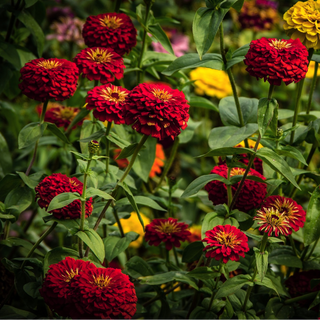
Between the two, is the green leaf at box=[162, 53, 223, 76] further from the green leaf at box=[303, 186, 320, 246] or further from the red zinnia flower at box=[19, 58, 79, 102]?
the green leaf at box=[303, 186, 320, 246]

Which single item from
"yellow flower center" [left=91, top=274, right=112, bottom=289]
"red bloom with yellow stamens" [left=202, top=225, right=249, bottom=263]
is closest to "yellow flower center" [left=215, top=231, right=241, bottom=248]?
"red bloom with yellow stamens" [left=202, top=225, right=249, bottom=263]

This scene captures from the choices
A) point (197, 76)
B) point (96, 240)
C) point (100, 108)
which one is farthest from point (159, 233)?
point (197, 76)

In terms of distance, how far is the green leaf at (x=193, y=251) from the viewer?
1025 millimetres

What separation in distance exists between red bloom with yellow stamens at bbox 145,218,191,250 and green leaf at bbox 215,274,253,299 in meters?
0.24

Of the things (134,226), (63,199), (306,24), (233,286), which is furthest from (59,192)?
(134,226)

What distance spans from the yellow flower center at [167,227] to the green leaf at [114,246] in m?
0.08

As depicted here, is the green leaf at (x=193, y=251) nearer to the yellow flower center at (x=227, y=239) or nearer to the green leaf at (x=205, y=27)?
the yellow flower center at (x=227, y=239)

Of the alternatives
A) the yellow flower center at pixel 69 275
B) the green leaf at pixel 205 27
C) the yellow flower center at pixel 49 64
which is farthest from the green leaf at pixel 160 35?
→ the yellow flower center at pixel 69 275

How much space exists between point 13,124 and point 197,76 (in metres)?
0.83

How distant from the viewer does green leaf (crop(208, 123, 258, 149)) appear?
1.03 meters

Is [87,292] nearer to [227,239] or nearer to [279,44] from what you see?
[227,239]

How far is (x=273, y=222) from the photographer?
84 cm

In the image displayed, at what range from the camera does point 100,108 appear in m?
0.88

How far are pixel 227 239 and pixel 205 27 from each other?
45 cm
